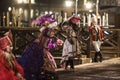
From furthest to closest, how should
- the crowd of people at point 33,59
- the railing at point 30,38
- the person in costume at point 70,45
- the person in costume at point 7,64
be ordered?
1. the railing at point 30,38
2. the person in costume at point 70,45
3. the crowd of people at point 33,59
4. the person in costume at point 7,64

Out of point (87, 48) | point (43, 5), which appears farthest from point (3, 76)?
point (43, 5)

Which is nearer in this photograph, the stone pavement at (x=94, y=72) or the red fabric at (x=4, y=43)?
the red fabric at (x=4, y=43)

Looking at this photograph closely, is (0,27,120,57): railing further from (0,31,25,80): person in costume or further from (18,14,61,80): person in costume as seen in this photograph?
(0,31,25,80): person in costume

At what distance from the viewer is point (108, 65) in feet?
52.6

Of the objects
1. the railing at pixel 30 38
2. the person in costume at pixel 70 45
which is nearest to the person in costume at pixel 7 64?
the person in costume at pixel 70 45

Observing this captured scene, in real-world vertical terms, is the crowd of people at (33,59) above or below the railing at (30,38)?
above

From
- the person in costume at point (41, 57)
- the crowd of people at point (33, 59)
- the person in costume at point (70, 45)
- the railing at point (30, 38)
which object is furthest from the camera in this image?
the railing at point (30, 38)

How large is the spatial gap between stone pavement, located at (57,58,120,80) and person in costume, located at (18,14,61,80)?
2.75 m

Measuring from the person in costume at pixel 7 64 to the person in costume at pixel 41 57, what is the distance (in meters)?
1.39

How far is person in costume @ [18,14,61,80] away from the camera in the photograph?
28.3ft

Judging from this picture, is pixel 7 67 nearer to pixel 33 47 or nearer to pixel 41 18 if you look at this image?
pixel 33 47

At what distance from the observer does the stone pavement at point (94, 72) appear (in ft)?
40.3

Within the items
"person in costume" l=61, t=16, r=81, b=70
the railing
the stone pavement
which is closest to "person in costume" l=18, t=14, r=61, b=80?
the stone pavement

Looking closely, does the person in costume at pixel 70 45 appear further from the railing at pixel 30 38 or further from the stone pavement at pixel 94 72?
the railing at pixel 30 38
